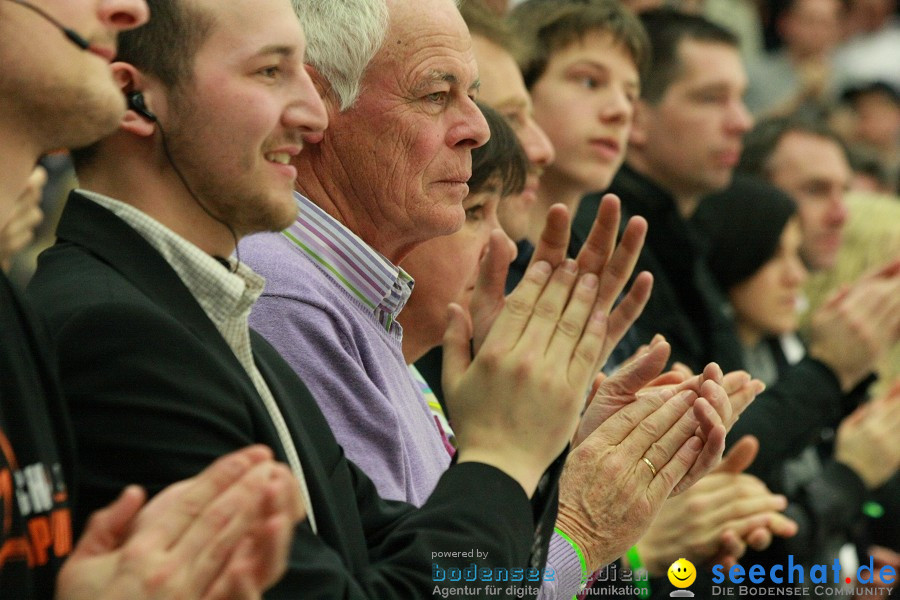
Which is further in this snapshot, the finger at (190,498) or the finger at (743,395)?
the finger at (743,395)

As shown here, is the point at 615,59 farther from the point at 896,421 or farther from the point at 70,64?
the point at 70,64

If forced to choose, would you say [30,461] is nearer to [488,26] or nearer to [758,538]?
[488,26]

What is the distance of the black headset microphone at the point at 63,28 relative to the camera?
168cm

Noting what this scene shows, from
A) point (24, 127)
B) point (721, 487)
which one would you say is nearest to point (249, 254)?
point (24, 127)

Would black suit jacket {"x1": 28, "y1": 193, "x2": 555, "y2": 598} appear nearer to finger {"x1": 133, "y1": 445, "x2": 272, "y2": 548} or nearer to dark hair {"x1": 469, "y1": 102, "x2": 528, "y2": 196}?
finger {"x1": 133, "y1": 445, "x2": 272, "y2": 548}

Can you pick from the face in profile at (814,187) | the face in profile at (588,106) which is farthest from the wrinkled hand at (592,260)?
the face in profile at (814,187)

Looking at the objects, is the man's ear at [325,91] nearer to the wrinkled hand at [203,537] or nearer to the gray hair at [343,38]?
the gray hair at [343,38]

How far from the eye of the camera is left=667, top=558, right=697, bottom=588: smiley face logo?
329 centimetres

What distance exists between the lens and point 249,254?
2.36 m

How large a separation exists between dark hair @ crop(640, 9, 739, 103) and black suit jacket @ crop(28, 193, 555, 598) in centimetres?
336

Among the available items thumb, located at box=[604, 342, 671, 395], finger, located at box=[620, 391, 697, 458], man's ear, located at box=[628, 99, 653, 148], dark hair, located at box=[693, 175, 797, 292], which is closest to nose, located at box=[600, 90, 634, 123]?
man's ear, located at box=[628, 99, 653, 148]

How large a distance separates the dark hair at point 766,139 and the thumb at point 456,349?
4.18 m

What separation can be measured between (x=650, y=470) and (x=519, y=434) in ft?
1.91

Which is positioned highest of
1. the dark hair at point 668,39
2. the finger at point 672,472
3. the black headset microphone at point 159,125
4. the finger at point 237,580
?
the dark hair at point 668,39
